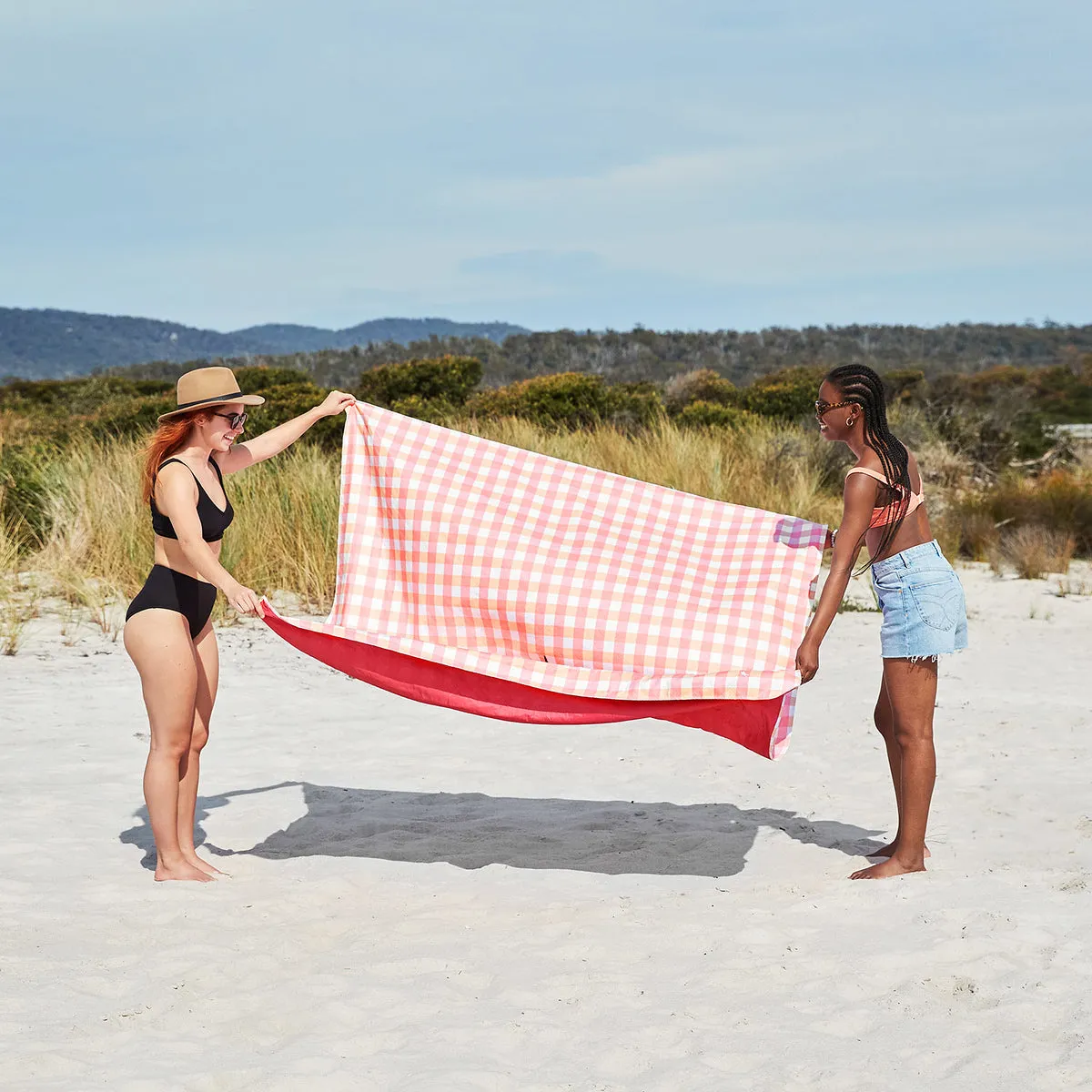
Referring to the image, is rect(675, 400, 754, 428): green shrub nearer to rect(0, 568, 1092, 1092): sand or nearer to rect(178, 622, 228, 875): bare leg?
rect(0, 568, 1092, 1092): sand

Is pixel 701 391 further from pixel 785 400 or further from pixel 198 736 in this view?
pixel 198 736

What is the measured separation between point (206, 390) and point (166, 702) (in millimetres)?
1094

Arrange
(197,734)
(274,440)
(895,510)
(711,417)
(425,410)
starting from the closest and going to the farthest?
(895,510) → (197,734) → (274,440) → (425,410) → (711,417)

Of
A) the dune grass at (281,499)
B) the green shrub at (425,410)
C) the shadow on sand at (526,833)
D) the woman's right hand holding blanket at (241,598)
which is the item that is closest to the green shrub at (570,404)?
the green shrub at (425,410)

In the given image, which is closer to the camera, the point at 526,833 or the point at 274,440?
the point at 274,440

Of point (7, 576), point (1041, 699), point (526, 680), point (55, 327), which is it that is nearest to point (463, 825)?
point (526, 680)

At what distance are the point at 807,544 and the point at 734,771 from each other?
2.08 m

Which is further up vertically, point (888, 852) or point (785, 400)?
point (785, 400)

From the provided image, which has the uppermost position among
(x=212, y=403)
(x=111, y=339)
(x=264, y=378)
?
(x=111, y=339)

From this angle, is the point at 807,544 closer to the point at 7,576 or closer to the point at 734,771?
the point at 734,771

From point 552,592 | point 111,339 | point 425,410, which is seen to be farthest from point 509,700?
point 111,339

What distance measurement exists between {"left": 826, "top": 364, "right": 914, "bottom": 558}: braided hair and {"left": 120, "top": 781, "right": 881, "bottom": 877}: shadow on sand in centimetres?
156

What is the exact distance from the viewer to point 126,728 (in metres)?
7.04

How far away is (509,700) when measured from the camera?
175 inches
